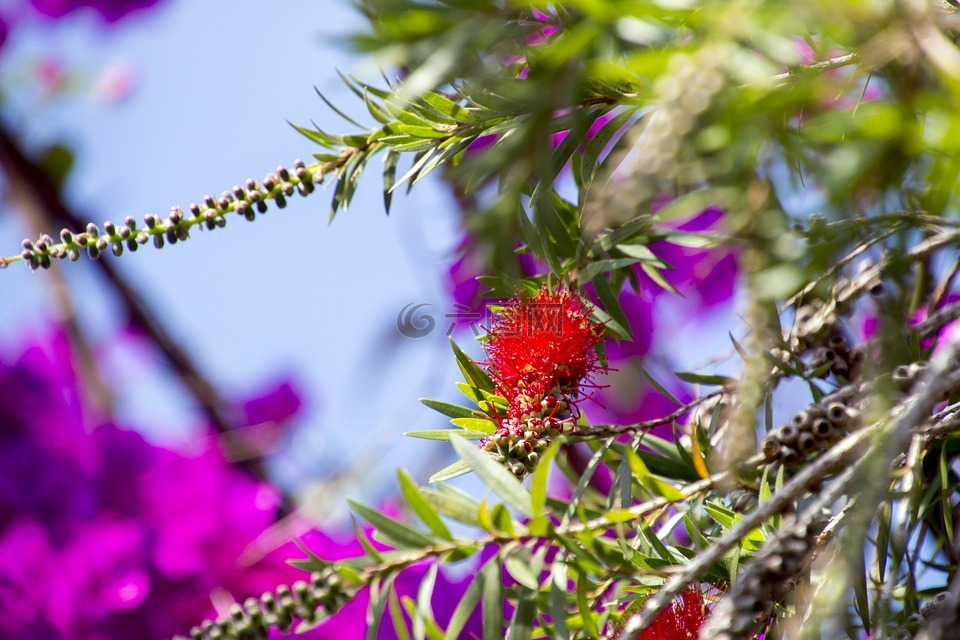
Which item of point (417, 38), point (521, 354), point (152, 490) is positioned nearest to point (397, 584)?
point (152, 490)

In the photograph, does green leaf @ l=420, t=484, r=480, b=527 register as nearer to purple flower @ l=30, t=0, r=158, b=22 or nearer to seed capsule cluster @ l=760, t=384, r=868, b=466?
seed capsule cluster @ l=760, t=384, r=868, b=466

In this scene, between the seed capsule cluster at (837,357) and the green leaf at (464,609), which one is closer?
the green leaf at (464,609)

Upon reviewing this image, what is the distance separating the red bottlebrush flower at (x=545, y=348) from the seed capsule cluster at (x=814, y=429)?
0.22 ft

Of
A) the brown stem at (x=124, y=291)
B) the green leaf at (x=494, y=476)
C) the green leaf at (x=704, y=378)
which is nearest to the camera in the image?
the green leaf at (x=494, y=476)

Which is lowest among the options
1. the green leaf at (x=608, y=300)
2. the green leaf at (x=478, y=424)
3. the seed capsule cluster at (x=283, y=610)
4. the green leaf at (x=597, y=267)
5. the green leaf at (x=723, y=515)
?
the seed capsule cluster at (x=283, y=610)

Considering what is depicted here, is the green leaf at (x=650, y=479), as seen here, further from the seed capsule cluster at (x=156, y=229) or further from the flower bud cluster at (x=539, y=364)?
the seed capsule cluster at (x=156, y=229)

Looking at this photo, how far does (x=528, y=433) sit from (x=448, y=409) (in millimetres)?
47

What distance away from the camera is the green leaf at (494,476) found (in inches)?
9.8

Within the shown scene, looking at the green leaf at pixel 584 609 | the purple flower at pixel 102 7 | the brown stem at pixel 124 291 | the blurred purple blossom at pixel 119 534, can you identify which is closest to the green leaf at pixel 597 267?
the green leaf at pixel 584 609

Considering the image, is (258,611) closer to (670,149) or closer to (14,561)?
(670,149)

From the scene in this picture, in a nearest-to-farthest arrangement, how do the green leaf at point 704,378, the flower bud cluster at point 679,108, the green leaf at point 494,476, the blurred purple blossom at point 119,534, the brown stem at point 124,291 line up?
the flower bud cluster at point 679,108
the green leaf at point 494,476
the green leaf at point 704,378
the blurred purple blossom at point 119,534
the brown stem at point 124,291

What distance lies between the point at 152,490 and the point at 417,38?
478 mm

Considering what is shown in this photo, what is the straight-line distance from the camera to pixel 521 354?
0.31 m

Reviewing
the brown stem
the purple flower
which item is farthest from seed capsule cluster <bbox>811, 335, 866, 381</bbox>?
the purple flower
